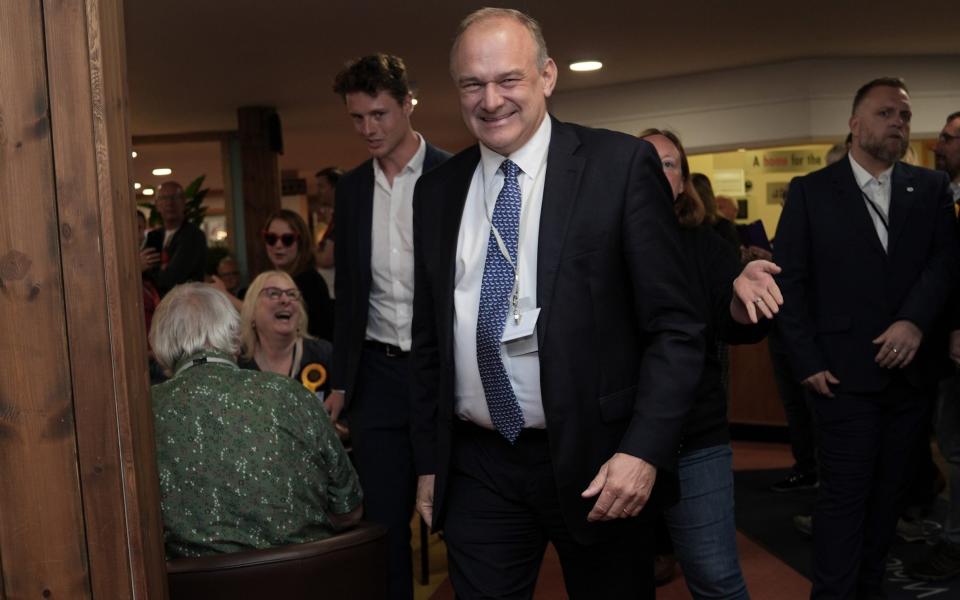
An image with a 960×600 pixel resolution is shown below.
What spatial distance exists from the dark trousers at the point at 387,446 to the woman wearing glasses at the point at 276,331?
0.85 meters

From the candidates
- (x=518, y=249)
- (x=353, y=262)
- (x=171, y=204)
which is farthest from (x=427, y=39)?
(x=518, y=249)

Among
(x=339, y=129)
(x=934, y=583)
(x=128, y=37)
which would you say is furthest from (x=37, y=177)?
(x=339, y=129)

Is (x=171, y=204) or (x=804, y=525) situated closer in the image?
(x=804, y=525)

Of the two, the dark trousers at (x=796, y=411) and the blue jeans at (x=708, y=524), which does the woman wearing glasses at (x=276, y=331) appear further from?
the dark trousers at (x=796, y=411)

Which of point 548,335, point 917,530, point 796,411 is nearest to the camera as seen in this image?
point 548,335

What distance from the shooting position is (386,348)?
3182 mm

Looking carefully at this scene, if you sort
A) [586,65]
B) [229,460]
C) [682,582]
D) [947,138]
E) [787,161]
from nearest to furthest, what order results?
[229,460]
[682,582]
[947,138]
[586,65]
[787,161]

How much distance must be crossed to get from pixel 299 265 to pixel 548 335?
3323 millimetres

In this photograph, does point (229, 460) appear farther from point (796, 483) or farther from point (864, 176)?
point (796, 483)

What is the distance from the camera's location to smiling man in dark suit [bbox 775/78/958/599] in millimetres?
3516

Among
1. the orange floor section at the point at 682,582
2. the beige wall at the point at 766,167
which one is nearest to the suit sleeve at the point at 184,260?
the orange floor section at the point at 682,582

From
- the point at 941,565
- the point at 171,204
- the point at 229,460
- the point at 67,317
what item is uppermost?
the point at 171,204

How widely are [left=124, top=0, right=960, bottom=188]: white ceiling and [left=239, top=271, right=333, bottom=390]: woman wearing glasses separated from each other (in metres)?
2.29

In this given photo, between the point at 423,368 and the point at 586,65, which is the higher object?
the point at 586,65
